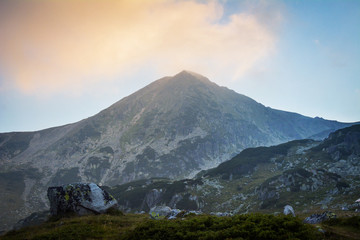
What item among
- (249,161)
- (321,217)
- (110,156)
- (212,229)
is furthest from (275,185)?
(110,156)

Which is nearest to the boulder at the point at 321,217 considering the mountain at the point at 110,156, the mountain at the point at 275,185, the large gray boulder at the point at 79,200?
the mountain at the point at 275,185

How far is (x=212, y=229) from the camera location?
12.1 m

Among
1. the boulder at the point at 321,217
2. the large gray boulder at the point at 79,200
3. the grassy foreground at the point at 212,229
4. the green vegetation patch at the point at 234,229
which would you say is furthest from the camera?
the large gray boulder at the point at 79,200

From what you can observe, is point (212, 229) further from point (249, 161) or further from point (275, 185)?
point (249, 161)

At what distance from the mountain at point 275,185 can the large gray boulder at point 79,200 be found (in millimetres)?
32446

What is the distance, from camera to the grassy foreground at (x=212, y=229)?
10.2 m

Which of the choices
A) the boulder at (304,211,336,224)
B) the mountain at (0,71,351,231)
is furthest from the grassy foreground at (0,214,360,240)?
the mountain at (0,71,351,231)

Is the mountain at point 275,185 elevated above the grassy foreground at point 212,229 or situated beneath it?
situated beneath

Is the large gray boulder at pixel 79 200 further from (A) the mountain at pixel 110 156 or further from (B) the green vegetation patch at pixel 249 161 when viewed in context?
(A) the mountain at pixel 110 156

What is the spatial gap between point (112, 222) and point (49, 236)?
4.58 metres

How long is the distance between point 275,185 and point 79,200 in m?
46.7

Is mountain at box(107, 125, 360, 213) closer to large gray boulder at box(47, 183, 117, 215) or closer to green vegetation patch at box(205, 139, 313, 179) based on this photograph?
green vegetation patch at box(205, 139, 313, 179)

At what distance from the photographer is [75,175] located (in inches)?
5581

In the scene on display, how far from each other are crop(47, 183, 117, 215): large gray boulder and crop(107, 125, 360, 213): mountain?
32.4m
